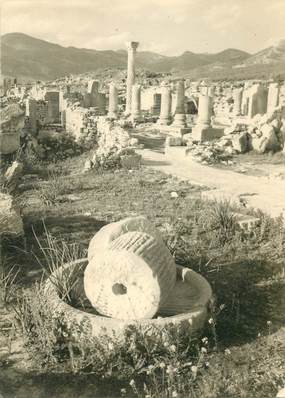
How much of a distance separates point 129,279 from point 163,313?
723 millimetres

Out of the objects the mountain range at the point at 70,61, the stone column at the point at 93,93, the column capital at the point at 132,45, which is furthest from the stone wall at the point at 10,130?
the mountain range at the point at 70,61

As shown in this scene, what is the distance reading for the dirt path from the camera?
10308 mm

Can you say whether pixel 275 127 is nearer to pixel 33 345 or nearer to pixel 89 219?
pixel 89 219

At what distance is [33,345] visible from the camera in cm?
495

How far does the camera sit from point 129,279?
498cm

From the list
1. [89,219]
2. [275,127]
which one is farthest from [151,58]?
[89,219]

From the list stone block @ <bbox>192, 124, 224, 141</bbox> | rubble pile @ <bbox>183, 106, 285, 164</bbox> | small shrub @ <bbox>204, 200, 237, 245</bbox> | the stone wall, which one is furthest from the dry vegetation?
stone block @ <bbox>192, 124, 224, 141</bbox>

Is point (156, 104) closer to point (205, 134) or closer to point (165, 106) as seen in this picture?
point (165, 106)

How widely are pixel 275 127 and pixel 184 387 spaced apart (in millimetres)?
15860

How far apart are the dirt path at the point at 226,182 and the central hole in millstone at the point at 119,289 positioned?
4.78 metres

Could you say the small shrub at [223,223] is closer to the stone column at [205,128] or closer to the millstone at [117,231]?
the millstone at [117,231]

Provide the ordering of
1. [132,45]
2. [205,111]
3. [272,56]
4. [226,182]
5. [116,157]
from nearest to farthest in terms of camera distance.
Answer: [226,182] < [116,157] < [205,111] < [132,45] < [272,56]

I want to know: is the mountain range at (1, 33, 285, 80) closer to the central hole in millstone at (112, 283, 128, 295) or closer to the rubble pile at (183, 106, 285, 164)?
the rubble pile at (183, 106, 285, 164)

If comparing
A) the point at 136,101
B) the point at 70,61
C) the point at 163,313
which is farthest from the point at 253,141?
the point at 70,61
